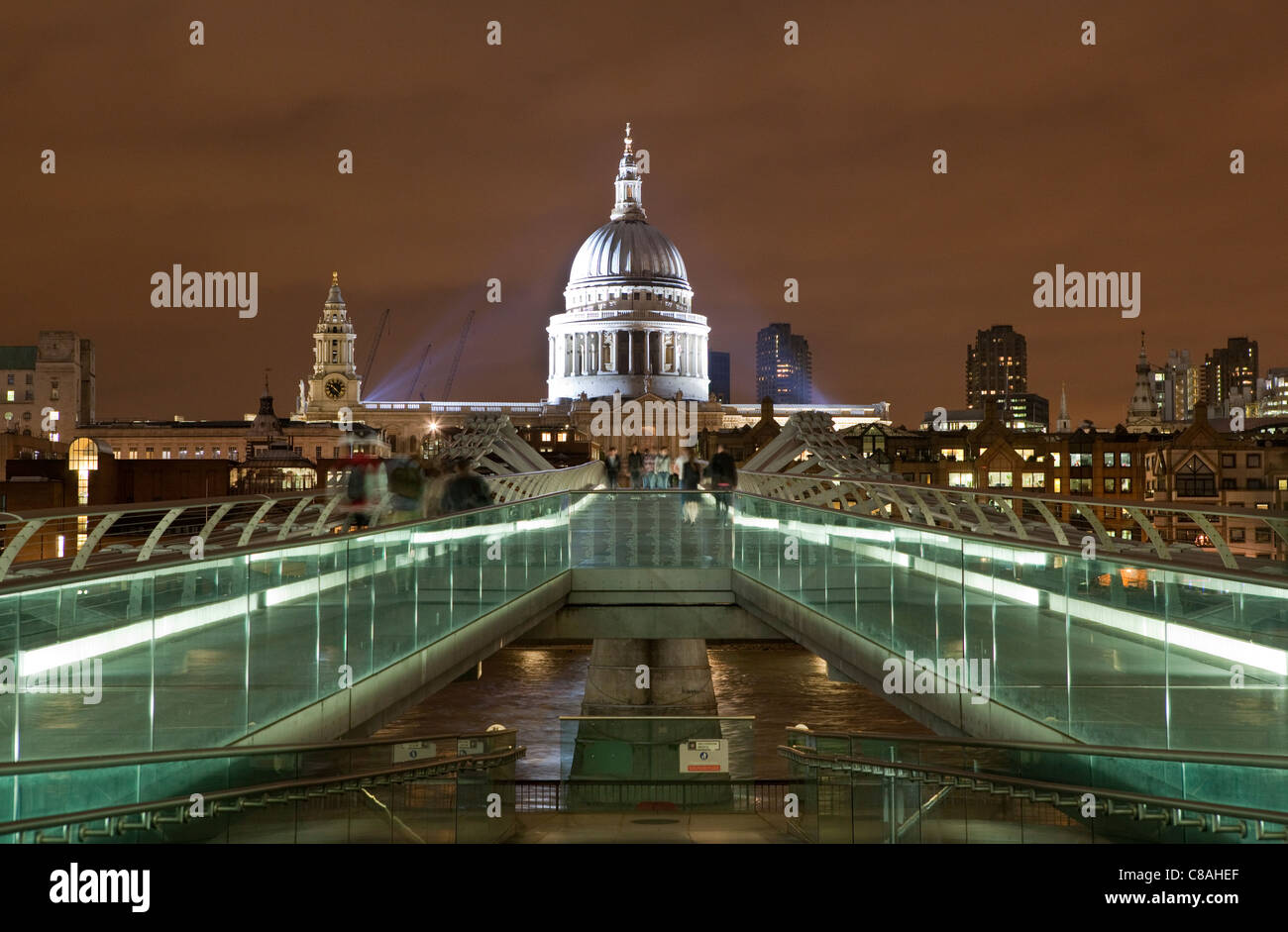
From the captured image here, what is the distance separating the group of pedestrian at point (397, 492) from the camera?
49.1ft

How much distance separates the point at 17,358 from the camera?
180 meters

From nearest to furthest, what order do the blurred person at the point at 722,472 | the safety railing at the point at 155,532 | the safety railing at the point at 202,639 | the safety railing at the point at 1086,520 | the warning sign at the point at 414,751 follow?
1. the safety railing at the point at 202,639
2. the safety railing at the point at 155,532
3. the safety railing at the point at 1086,520
4. the warning sign at the point at 414,751
5. the blurred person at the point at 722,472

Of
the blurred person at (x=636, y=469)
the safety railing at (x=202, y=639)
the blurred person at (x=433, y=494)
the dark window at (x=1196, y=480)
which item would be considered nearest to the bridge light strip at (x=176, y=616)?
the safety railing at (x=202, y=639)

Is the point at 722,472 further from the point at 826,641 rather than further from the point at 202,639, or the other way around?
the point at 202,639

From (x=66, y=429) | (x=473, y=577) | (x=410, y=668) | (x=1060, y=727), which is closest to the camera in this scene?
(x=1060, y=727)

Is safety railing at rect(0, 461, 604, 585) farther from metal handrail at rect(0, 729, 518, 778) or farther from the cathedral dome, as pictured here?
the cathedral dome

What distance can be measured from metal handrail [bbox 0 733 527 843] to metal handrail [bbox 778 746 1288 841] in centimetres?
322

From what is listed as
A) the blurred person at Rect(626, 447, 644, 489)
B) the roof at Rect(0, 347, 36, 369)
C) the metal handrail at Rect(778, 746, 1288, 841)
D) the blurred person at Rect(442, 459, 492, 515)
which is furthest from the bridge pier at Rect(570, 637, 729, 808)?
the roof at Rect(0, 347, 36, 369)

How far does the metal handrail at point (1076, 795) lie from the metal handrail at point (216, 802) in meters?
3.22

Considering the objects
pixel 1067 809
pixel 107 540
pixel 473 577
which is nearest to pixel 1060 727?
pixel 1067 809

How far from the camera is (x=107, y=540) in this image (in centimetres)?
5369

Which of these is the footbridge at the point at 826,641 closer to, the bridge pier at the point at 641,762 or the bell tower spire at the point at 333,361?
the bridge pier at the point at 641,762
